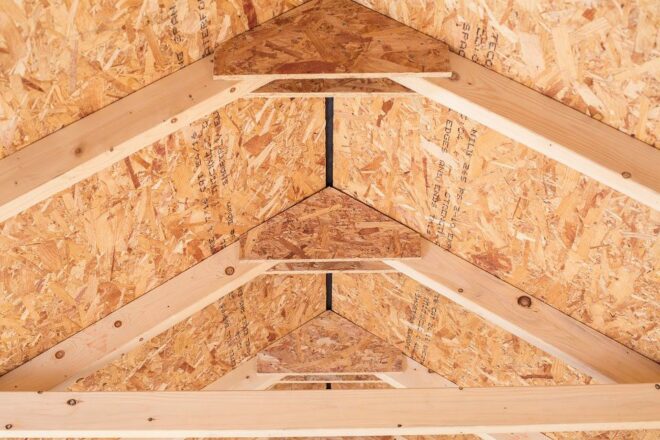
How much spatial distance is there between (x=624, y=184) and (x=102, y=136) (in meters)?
2.19

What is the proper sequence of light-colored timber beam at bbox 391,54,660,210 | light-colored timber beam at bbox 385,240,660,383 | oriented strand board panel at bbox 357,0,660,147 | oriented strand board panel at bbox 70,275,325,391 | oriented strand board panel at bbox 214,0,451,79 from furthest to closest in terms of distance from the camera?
oriented strand board panel at bbox 70,275,325,391
light-colored timber beam at bbox 385,240,660,383
oriented strand board panel at bbox 214,0,451,79
light-colored timber beam at bbox 391,54,660,210
oriented strand board panel at bbox 357,0,660,147

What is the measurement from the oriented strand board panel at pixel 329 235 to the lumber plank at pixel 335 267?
315 mm

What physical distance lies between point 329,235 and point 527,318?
49.3 inches

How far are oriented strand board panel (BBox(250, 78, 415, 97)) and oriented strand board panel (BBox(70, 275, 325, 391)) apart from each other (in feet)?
6.36

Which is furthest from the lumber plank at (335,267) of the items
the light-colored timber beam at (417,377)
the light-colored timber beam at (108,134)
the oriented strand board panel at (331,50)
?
the oriented strand board panel at (331,50)

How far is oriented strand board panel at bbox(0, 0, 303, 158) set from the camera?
10.1 feet

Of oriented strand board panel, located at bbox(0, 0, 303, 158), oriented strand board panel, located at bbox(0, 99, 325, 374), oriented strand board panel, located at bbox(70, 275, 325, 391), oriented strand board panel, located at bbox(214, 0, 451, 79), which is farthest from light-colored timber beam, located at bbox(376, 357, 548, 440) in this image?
oriented strand board panel, located at bbox(0, 0, 303, 158)

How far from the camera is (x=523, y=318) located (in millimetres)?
4535

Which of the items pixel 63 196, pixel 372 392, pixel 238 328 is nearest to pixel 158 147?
pixel 63 196

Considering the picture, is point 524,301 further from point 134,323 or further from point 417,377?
point 134,323

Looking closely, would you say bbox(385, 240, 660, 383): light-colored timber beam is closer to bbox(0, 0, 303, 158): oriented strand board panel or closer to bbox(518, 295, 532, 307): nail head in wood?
bbox(518, 295, 532, 307): nail head in wood

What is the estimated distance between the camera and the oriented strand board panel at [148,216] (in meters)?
3.91

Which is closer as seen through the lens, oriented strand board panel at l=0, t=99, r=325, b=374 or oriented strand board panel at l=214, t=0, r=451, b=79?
oriented strand board panel at l=214, t=0, r=451, b=79

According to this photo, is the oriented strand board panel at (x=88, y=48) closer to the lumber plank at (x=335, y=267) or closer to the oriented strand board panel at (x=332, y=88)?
the oriented strand board panel at (x=332, y=88)
